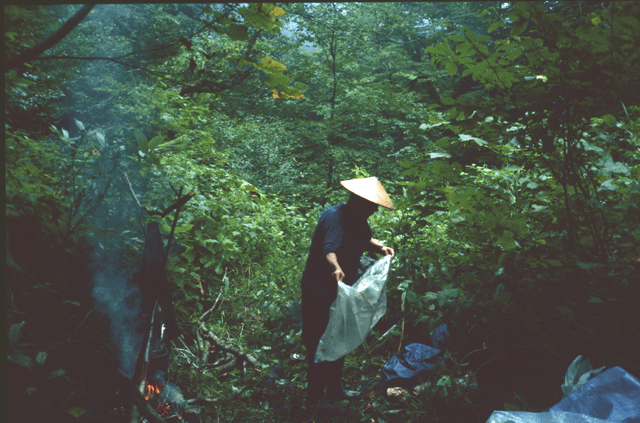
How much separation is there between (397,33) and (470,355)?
14678 millimetres

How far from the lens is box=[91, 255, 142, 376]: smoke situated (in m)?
2.04

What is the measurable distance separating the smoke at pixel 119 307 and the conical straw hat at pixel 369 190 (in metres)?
1.64

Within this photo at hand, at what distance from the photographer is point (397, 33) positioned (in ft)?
49.2

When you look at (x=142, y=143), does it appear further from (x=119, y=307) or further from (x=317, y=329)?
(x=317, y=329)

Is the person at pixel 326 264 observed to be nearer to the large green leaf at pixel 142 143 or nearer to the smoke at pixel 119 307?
the smoke at pixel 119 307

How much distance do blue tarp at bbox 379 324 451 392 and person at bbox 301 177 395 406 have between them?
1.37 ft

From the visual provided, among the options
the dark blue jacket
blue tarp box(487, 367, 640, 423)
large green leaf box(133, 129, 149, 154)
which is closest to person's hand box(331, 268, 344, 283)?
the dark blue jacket

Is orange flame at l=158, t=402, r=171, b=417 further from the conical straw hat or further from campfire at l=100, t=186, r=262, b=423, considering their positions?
the conical straw hat

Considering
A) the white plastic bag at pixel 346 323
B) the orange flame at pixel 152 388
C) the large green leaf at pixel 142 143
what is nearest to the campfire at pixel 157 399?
the orange flame at pixel 152 388

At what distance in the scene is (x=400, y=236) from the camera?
4.10 metres

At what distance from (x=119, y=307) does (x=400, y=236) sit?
282cm

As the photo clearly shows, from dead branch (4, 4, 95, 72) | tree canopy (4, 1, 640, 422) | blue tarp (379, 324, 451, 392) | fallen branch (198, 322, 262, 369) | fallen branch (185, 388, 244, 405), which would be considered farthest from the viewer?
fallen branch (198, 322, 262, 369)

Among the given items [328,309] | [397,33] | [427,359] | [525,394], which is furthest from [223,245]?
[397,33]

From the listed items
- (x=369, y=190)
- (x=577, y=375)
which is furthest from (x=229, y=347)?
(x=577, y=375)
